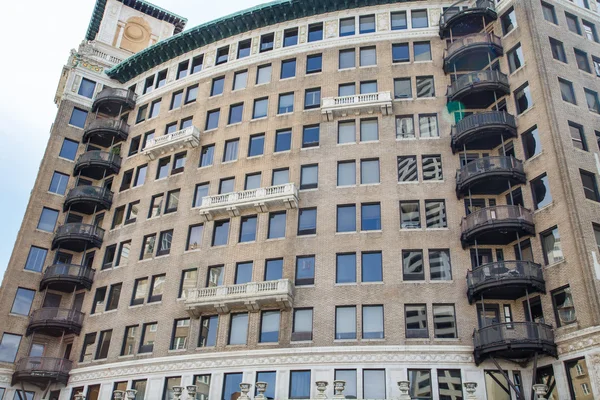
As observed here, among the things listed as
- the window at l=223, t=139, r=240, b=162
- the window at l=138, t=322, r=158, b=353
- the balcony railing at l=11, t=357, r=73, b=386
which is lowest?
the balcony railing at l=11, t=357, r=73, b=386

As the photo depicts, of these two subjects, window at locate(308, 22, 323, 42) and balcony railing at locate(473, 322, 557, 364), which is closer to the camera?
balcony railing at locate(473, 322, 557, 364)

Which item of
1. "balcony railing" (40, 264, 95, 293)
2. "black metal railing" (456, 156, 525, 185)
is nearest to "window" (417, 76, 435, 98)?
"black metal railing" (456, 156, 525, 185)

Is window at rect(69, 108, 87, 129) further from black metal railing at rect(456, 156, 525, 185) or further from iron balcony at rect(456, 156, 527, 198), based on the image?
black metal railing at rect(456, 156, 525, 185)

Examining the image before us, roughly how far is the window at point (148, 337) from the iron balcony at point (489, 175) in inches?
926

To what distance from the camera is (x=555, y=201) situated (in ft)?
117

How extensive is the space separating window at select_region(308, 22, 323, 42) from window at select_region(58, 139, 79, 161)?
2427 centimetres

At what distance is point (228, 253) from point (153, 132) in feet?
55.8

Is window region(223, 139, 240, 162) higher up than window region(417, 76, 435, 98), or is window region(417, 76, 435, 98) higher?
window region(417, 76, 435, 98)

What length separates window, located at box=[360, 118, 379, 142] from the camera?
147 ft

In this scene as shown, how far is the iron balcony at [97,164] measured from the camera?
5284 centimetres

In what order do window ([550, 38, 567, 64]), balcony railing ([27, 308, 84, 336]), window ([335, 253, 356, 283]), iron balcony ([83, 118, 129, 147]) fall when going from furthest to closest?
iron balcony ([83, 118, 129, 147]), balcony railing ([27, 308, 84, 336]), window ([550, 38, 567, 64]), window ([335, 253, 356, 283])

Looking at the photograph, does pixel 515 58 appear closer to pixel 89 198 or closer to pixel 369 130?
pixel 369 130

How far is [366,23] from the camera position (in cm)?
5072

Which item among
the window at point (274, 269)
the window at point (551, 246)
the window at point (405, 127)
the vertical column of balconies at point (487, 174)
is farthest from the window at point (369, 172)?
the window at point (551, 246)
